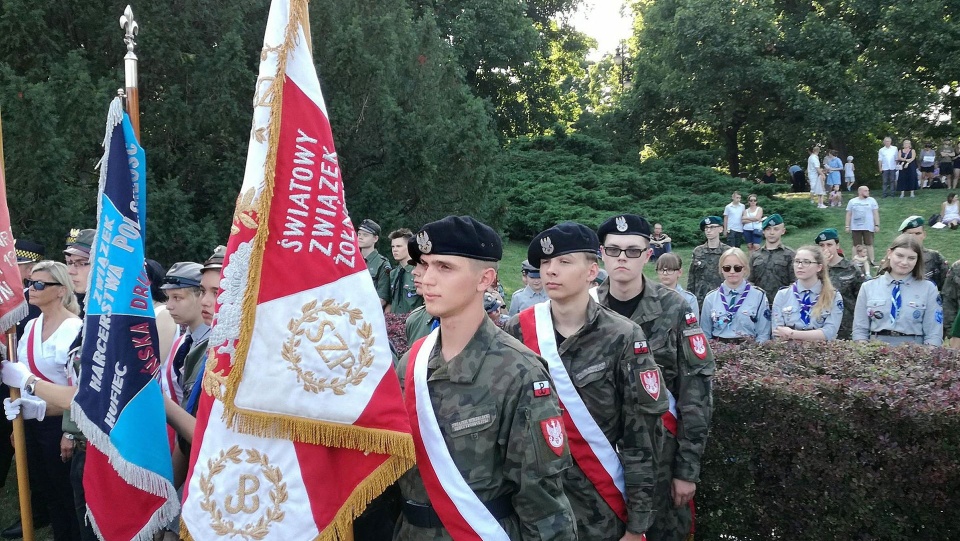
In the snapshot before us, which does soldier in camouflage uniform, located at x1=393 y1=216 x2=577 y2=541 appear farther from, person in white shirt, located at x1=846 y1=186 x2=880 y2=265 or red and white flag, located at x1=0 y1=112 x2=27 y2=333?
person in white shirt, located at x1=846 y1=186 x2=880 y2=265

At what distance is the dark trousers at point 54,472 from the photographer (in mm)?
5961

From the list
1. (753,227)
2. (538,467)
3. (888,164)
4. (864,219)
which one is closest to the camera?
(538,467)

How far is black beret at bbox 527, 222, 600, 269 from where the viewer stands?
3.80m

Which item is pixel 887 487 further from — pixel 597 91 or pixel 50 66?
pixel 597 91

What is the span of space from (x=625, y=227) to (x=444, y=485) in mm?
2211

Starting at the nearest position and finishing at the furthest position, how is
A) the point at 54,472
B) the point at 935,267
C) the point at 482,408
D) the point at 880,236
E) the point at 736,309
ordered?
the point at 482,408
the point at 54,472
the point at 736,309
the point at 935,267
the point at 880,236

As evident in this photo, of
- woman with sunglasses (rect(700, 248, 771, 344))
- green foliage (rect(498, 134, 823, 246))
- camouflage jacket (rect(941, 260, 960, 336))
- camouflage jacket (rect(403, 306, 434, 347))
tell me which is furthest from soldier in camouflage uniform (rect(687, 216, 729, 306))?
green foliage (rect(498, 134, 823, 246))

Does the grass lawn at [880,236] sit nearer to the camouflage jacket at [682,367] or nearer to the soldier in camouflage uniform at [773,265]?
the soldier in camouflage uniform at [773,265]

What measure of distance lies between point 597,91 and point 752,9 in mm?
13457

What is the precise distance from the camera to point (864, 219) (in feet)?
59.6

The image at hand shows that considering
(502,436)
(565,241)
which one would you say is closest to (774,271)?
(565,241)

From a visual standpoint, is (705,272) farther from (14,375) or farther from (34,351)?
(14,375)

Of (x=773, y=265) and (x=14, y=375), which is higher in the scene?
(x=773, y=265)

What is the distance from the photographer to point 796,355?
5.59m
